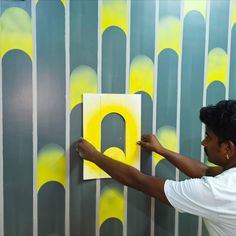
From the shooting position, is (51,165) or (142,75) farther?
(142,75)

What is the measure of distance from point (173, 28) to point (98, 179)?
724 millimetres

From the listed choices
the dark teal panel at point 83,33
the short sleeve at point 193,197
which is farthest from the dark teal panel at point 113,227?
the dark teal panel at point 83,33

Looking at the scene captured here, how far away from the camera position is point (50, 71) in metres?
1.11

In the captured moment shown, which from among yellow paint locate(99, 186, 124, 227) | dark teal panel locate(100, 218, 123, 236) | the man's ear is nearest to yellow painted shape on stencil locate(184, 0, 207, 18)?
the man's ear

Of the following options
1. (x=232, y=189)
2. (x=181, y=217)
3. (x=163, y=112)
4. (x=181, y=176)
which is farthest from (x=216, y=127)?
(x=181, y=217)

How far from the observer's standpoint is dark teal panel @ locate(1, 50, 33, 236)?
1.06 m

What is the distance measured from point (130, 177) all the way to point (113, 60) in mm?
479

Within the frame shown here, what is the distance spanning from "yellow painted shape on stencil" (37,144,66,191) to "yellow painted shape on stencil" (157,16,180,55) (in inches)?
23.7

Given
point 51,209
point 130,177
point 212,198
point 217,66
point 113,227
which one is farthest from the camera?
point 217,66

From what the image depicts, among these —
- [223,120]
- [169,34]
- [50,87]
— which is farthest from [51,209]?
[169,34]

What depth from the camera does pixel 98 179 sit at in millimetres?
1206

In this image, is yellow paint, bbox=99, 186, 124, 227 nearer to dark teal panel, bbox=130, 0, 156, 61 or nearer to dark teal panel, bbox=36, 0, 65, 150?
dark teal panel, bbox=36, 0, 65, 150

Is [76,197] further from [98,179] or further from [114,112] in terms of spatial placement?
[114,112]

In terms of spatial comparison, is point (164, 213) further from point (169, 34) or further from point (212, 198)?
point (169, 34)
